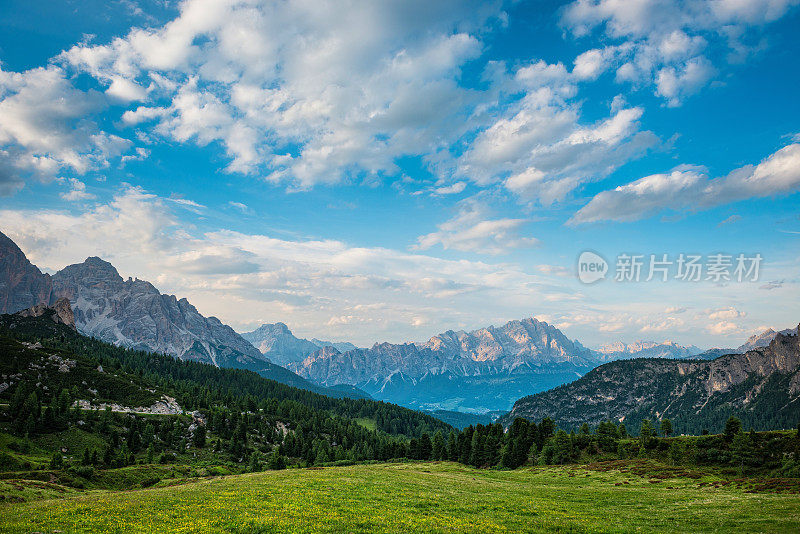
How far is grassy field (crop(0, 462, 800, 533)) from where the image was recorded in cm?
2706

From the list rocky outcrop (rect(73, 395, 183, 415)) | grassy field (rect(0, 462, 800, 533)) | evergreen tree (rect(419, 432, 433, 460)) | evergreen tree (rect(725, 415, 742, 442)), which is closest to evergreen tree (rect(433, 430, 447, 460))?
evergreen tree (rect(419, 432, 433, 460))

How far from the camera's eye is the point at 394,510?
3372 centimetres

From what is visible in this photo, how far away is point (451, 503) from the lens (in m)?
38.6

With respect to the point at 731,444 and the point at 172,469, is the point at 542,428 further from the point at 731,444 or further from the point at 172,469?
the point at 172,469

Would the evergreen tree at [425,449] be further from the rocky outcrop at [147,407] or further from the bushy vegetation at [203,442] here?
the rocky outcrop at [147,407]

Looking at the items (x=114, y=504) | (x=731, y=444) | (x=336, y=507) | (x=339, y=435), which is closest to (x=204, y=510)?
(x=114, y=504)

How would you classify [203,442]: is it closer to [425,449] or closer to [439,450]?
[425,449]

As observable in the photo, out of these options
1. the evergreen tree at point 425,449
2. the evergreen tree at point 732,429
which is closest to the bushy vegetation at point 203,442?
the evergreen tree at point 732,429

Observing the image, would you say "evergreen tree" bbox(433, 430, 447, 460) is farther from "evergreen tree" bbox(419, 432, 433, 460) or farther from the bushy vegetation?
"evergreen tree" bbox(419, 432, 433, 460)

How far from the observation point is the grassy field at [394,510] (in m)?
27.1

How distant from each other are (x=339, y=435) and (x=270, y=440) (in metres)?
38.9

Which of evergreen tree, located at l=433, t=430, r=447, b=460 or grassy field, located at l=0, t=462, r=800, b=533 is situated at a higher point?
grassy field, located at l=0, t=462, r=800, b=533

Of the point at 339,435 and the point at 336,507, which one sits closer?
the point at 336,507

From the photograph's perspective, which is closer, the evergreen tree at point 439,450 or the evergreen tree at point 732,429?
the evergreen tree at point 732,429
